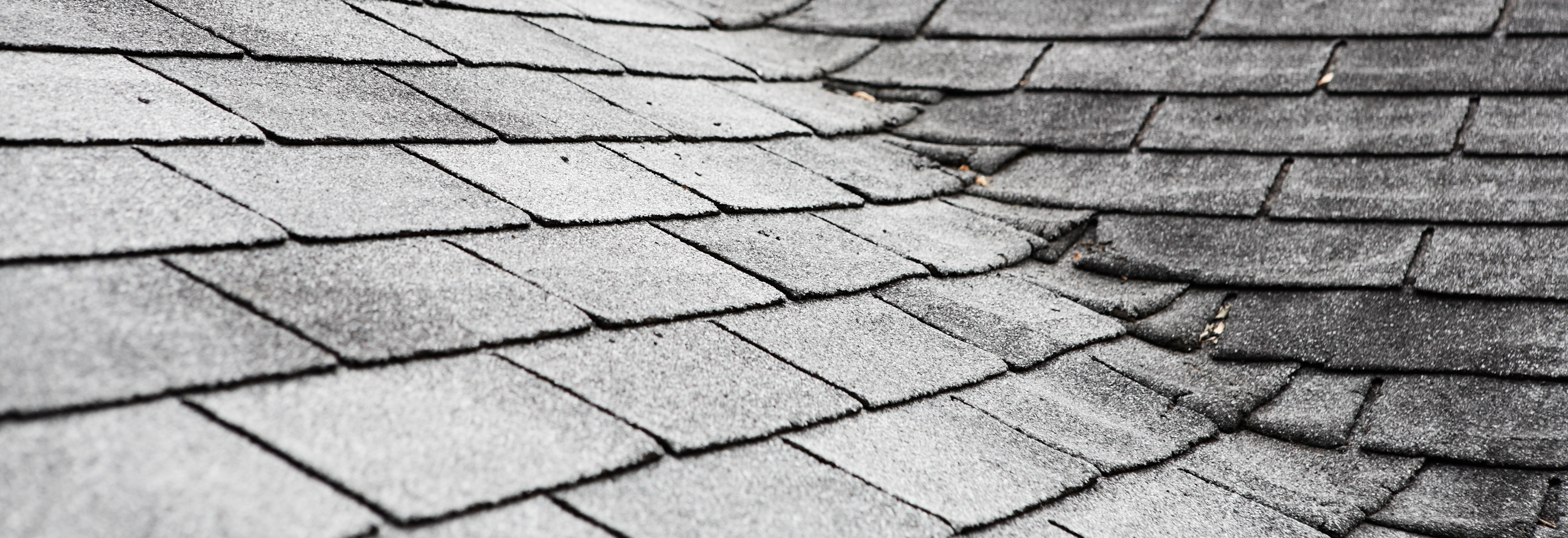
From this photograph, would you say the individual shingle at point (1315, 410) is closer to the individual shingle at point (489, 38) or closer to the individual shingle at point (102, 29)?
the individual shingle at point (489, 38)

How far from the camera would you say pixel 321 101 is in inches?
69.4

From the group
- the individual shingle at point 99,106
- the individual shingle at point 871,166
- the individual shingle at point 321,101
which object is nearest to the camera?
the individual shingle at point 99,106

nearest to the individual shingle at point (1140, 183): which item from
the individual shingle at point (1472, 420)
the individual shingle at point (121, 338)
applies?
the individual shingle at point (1472, 420)

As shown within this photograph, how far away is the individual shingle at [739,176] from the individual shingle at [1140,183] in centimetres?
54

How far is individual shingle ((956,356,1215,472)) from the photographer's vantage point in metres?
1.72

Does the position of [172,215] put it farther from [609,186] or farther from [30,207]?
[609,186]

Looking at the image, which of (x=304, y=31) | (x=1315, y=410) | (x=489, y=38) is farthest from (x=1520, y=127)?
(x=304, y=31)

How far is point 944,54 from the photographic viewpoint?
3.06 m

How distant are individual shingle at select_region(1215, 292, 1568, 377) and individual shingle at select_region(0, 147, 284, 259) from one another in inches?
72.1

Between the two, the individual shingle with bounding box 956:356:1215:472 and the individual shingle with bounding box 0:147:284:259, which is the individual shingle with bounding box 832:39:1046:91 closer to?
the individual shingle with bounding box 956:356:1215:472

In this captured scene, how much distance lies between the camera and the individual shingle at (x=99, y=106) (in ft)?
4.61

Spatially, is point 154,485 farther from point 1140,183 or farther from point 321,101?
point 1140,183

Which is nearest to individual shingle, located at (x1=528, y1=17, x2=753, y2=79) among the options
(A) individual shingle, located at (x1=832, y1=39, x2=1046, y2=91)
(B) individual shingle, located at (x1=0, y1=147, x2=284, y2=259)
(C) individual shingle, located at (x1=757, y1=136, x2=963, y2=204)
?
(C) individual shingle, located at (x1=757, y1=136, x2=963, y2=204)

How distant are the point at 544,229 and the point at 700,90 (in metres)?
0.97
